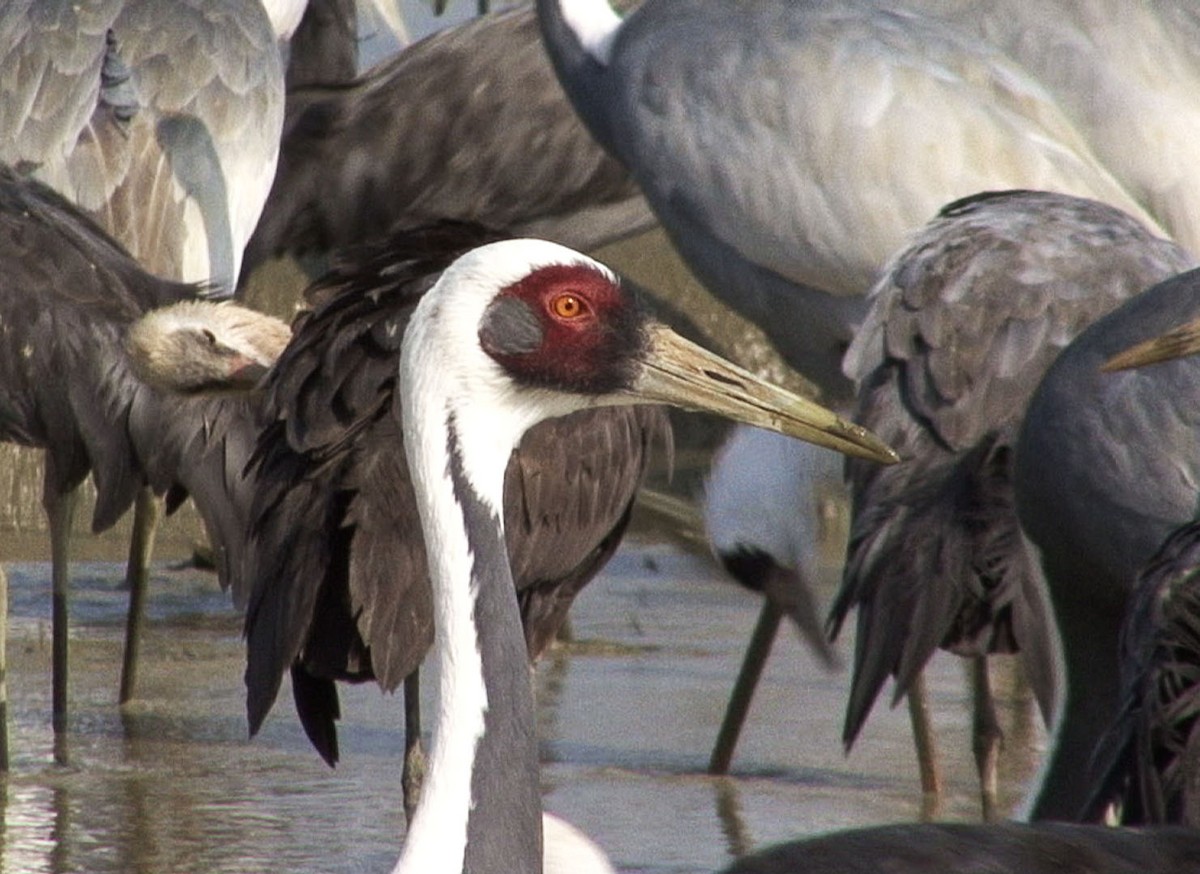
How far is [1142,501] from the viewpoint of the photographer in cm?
536

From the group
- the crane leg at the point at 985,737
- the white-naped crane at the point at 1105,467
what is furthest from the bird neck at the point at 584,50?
the white-naped crane at the point at 1105,467

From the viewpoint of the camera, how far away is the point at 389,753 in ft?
21.1

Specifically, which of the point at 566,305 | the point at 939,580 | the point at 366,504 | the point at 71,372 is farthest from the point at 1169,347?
the point at 71,372

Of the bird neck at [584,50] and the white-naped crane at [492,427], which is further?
the bird neck at [584,50]

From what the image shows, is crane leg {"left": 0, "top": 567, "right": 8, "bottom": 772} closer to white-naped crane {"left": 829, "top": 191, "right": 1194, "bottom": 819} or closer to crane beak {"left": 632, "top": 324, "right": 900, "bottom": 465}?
white-naped crane {"left": 829, "top": 191, "right": 1194, "bottom": 819}

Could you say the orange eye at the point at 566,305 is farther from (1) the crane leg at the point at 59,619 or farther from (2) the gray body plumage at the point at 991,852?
(1) the crane leg at the point at 59,619

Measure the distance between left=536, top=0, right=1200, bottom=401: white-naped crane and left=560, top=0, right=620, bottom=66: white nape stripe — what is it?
5.4 inches

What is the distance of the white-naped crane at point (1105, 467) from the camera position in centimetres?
529

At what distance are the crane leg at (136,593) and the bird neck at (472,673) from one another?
9.48 feet

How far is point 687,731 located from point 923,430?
1.18 meters

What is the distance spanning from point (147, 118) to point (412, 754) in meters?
2.76

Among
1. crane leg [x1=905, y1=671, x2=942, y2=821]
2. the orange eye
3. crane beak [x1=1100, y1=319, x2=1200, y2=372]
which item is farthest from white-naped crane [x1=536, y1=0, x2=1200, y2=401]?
the orange eye

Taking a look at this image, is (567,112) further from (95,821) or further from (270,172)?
(95,821)

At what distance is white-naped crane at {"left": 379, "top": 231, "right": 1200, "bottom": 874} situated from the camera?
3.85 m
